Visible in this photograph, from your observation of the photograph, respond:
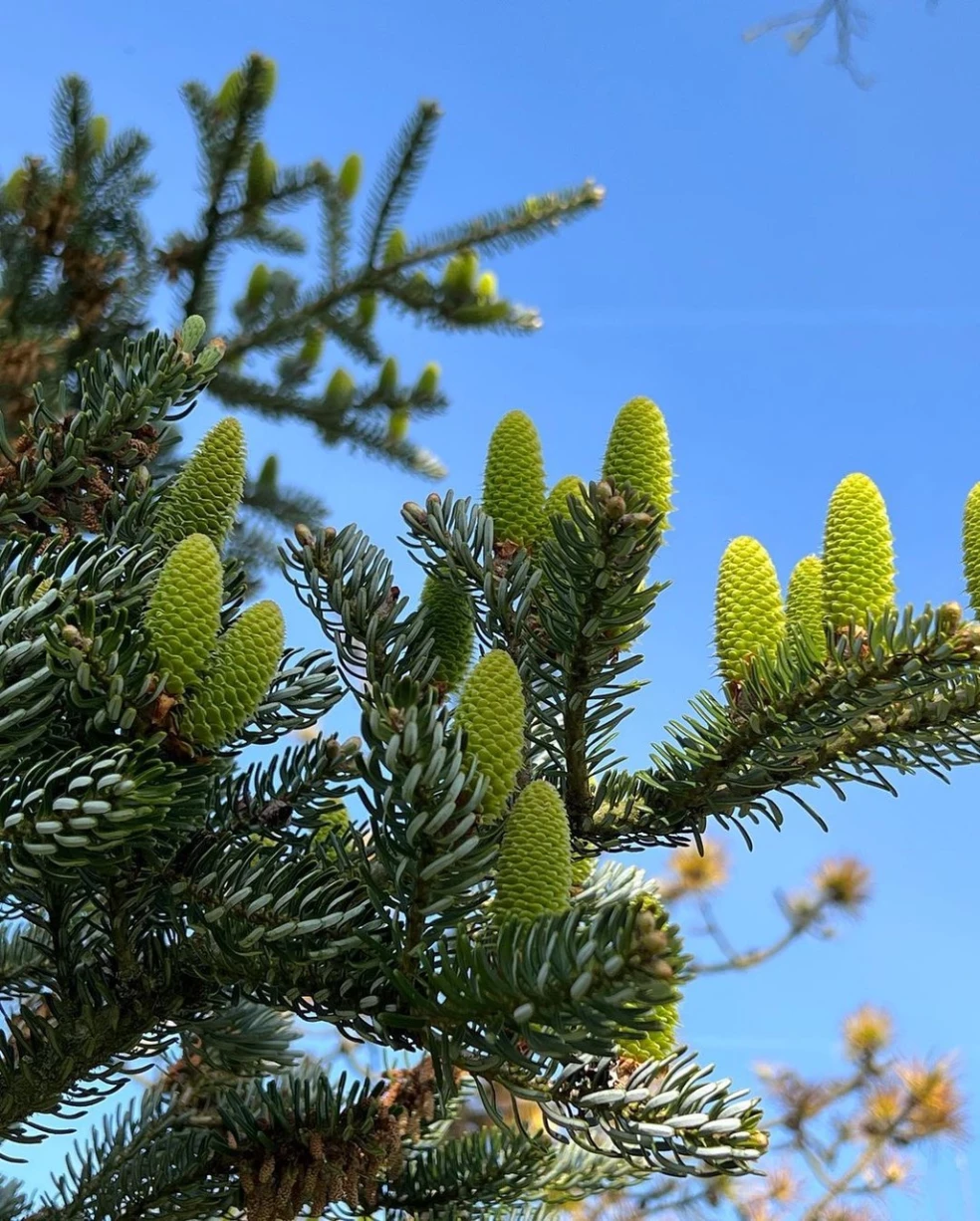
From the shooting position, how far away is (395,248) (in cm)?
367

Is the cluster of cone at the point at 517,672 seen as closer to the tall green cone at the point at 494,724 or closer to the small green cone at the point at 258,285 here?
the tall green cone at the point at 494,724

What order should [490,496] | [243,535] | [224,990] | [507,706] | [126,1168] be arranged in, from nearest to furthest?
[507,706] < [224,990] < [490,496] < [126,1168] < [243,535]

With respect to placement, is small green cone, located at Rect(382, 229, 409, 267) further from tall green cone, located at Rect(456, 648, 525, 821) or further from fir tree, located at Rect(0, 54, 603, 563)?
tall green cone, located at Rect(456, 648, 525, 821)

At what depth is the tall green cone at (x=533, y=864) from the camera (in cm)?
67

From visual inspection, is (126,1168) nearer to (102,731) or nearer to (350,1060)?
(102,731)

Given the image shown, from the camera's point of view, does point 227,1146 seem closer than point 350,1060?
Yes

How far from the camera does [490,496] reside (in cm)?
96

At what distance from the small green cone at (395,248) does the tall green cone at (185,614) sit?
312 centimetres

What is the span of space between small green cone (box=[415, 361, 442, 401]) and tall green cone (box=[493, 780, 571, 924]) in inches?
129

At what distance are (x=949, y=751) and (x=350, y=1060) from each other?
5.10 feet

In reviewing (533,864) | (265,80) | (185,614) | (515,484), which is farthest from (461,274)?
(533,864)

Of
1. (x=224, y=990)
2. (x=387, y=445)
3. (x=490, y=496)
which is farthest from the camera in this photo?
(x=387, y=445)

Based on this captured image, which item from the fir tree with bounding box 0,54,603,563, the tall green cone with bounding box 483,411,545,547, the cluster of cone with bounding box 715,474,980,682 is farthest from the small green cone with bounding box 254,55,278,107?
the cluster of cone with bounding box 715,474,980,682

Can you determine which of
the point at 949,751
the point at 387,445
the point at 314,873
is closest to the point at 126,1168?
the point at 314,873
